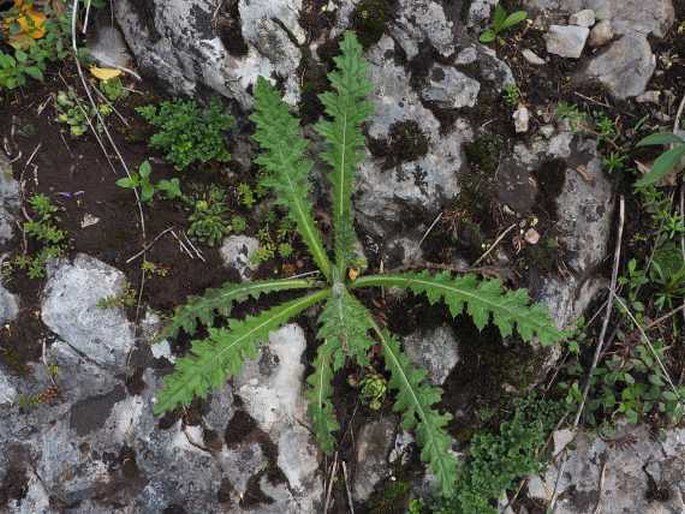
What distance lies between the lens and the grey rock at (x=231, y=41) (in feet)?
11.7

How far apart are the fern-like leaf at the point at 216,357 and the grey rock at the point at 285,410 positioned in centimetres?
16

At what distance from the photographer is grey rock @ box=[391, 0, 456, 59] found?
3.67 m

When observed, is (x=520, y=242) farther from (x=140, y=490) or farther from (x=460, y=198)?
(x=140, y=490)

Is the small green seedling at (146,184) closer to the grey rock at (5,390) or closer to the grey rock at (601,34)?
the grey rock at (5,390)

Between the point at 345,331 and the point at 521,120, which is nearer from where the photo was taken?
the point at 345,331

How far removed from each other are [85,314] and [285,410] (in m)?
1.25

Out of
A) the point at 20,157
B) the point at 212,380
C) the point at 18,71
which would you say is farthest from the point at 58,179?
the point at 212,380

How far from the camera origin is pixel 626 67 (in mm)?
3828

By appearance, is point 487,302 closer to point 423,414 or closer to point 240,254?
point 423,414

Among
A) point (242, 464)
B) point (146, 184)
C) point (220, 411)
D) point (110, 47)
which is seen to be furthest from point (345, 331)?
point (110, 47)

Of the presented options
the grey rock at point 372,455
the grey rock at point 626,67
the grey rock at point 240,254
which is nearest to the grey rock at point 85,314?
the grey rock at point 240,254

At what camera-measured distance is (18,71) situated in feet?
11.6

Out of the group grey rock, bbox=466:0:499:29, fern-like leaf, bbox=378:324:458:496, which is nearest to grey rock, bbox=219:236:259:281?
fern-like leaf, bbox=378:324:458:496

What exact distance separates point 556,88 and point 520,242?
1032mm
